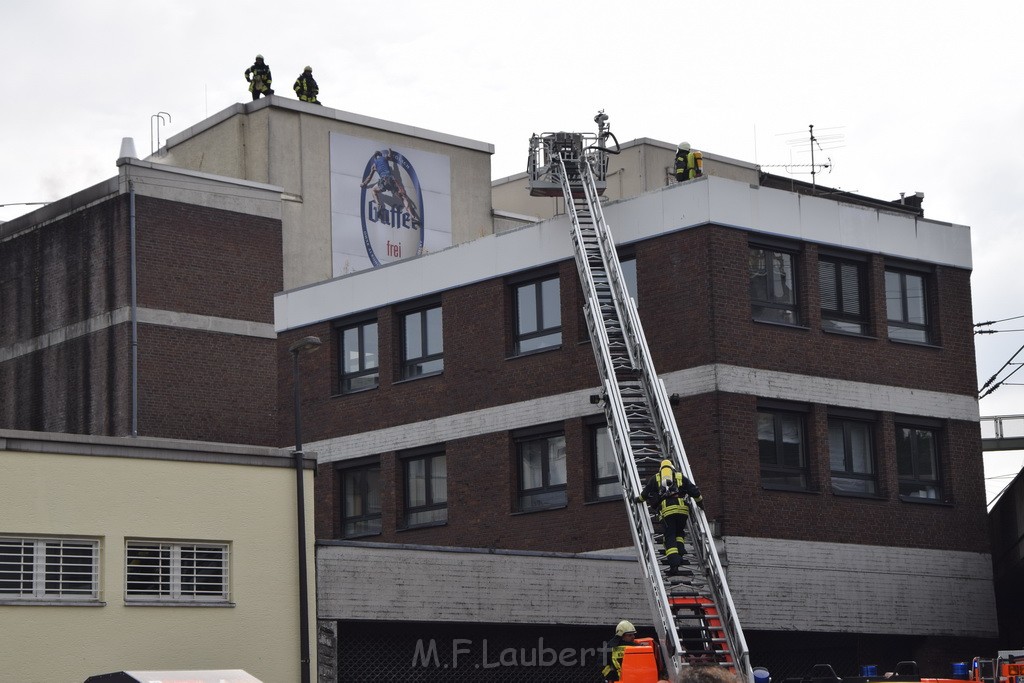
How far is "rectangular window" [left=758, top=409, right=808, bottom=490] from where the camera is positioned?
95.1ft

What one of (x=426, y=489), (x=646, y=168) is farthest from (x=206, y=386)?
(x=646, y=168)

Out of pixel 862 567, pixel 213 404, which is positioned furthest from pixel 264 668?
pixel 213 404

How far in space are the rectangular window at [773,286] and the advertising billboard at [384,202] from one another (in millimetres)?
14868

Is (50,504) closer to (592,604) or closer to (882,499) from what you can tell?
(592,604)

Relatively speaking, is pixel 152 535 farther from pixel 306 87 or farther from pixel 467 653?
pixel 306 87

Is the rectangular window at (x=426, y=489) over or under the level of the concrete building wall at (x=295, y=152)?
under

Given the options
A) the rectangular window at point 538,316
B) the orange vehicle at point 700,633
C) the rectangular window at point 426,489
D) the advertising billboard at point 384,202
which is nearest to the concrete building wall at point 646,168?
the advertising billboard at point 384,202

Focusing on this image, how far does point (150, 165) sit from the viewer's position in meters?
39.3

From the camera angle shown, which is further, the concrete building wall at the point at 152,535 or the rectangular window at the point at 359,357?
the rectangular window at the point at 359,357

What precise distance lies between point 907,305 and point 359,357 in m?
11.3

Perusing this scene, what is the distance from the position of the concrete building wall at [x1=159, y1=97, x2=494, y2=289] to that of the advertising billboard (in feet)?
0.81

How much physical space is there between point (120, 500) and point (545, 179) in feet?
43.3

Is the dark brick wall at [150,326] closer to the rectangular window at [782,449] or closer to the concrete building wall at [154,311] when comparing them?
the concrete building wall at [154,311]

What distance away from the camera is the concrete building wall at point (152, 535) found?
1930 centimetres
